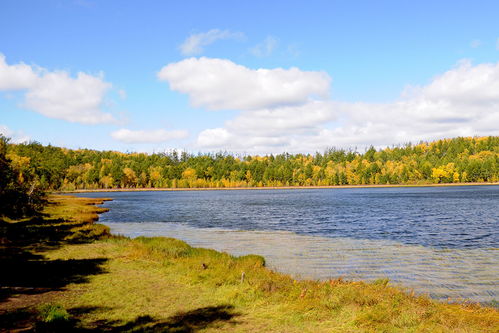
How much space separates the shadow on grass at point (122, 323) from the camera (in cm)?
1210

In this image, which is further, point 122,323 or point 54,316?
point 122,323

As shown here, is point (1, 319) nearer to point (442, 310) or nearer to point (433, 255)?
point (442, 310)

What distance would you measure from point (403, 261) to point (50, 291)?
23886mm

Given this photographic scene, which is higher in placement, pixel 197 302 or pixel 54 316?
pixel 54 316

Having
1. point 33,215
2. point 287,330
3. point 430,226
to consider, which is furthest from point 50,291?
point 430,226

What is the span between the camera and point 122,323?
13039 mm

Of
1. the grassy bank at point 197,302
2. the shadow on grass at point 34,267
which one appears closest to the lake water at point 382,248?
the grassy bank at point 197,302

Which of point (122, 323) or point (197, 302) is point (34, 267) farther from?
point (197, 302)

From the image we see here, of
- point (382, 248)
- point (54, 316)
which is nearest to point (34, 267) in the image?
point (54, 316)

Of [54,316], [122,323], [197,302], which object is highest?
[54,316]

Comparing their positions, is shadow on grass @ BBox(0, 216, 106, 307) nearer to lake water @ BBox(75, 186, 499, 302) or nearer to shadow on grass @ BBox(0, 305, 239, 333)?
shadow on grass @ BBox(0, 305, 239, 333)

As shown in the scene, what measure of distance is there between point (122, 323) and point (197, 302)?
3.50 metres

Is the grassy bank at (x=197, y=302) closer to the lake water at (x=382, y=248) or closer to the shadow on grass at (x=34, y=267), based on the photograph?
the shadow on grass at (x=34, y=267)

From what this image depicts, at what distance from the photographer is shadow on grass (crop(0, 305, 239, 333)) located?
12.1 meters
